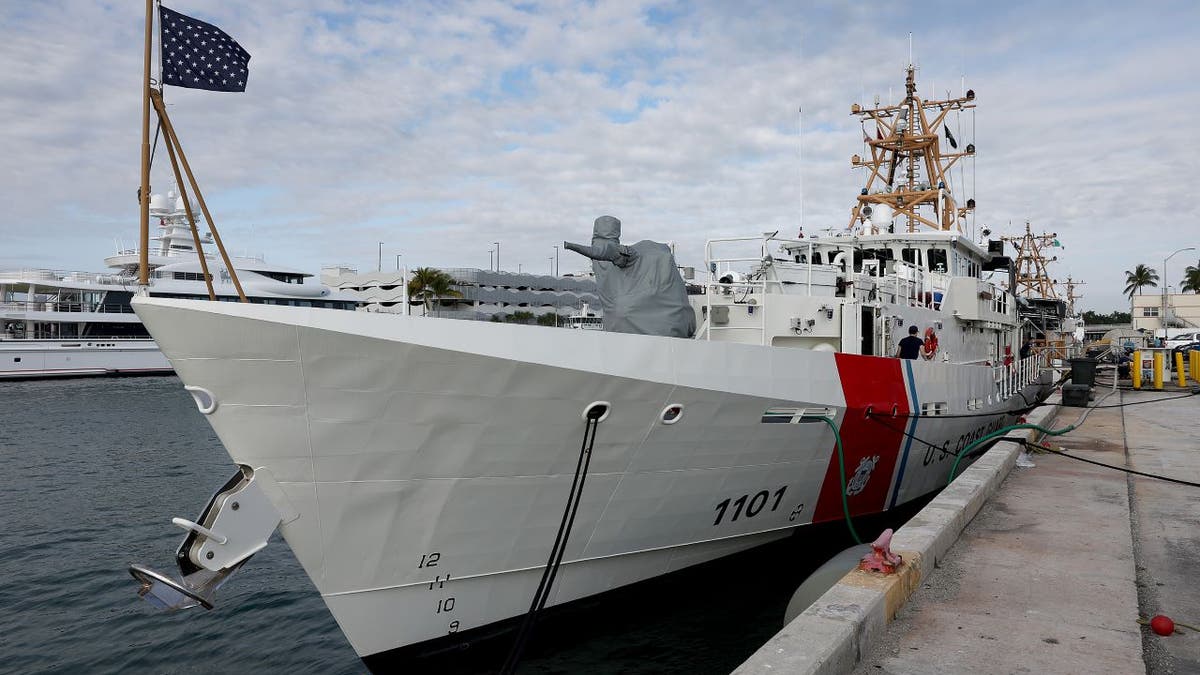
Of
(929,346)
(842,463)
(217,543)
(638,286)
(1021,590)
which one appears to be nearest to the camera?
(217,543)

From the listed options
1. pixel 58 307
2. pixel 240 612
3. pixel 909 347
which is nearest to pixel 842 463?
pixel 909 347

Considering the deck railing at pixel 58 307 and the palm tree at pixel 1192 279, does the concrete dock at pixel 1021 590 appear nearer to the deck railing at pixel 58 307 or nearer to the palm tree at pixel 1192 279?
the deck railing at pixel 58 307

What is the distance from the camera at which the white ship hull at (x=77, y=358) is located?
151 ft

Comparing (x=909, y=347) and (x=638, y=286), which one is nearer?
(x=638, y=286)

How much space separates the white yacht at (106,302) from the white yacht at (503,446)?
45.5 metres

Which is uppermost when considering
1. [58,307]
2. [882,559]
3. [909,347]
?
[58,307]

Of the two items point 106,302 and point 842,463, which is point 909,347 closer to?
point 842,463

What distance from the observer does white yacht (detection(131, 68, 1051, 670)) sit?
4930 millimetres

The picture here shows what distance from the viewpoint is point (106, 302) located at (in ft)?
176

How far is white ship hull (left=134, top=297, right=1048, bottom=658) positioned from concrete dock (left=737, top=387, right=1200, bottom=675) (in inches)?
68.7

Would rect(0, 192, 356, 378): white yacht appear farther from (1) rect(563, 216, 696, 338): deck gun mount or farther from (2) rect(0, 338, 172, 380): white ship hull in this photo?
(1) rect(563, 216, 696, 338): deck gun mount

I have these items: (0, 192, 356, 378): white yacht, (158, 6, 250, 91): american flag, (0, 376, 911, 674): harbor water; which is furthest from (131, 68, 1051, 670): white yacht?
(0, 192, 356, 378): white yacht

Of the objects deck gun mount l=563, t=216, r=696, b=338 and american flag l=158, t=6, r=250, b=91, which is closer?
american flag l=158, t=6, r=250, b=91

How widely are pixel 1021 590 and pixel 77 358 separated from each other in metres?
56.0
